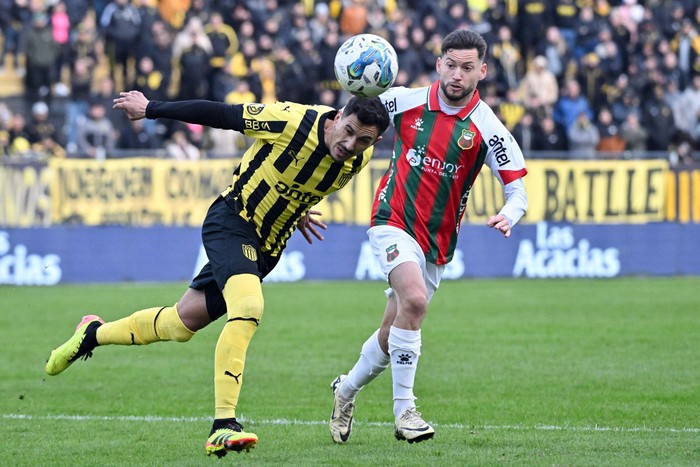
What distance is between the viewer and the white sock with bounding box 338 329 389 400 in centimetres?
802

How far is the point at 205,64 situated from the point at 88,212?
4.66m

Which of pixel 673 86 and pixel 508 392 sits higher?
pixel 673 86

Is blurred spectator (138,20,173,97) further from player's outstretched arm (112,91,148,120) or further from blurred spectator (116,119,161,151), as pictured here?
player's outstretched arm (112,91,148,120)

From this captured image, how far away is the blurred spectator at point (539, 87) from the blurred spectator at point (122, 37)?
7641 mm

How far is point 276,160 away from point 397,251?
0.94 meters

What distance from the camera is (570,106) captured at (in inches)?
981

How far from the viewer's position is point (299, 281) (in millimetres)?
21516

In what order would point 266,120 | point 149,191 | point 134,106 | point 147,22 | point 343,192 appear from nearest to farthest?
point 134,106 < point 266,120 < point 149,191 < point 343,192 < point 147,22

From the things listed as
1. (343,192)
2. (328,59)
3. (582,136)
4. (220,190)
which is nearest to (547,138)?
(582,136)

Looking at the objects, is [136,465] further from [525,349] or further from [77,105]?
[77,105]

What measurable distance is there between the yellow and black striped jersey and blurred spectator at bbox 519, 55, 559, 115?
1744 cm

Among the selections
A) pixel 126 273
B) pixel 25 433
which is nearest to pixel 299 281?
pixel 126 273

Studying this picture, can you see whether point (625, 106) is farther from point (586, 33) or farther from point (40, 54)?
point (40, 54)

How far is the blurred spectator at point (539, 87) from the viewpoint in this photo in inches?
978
